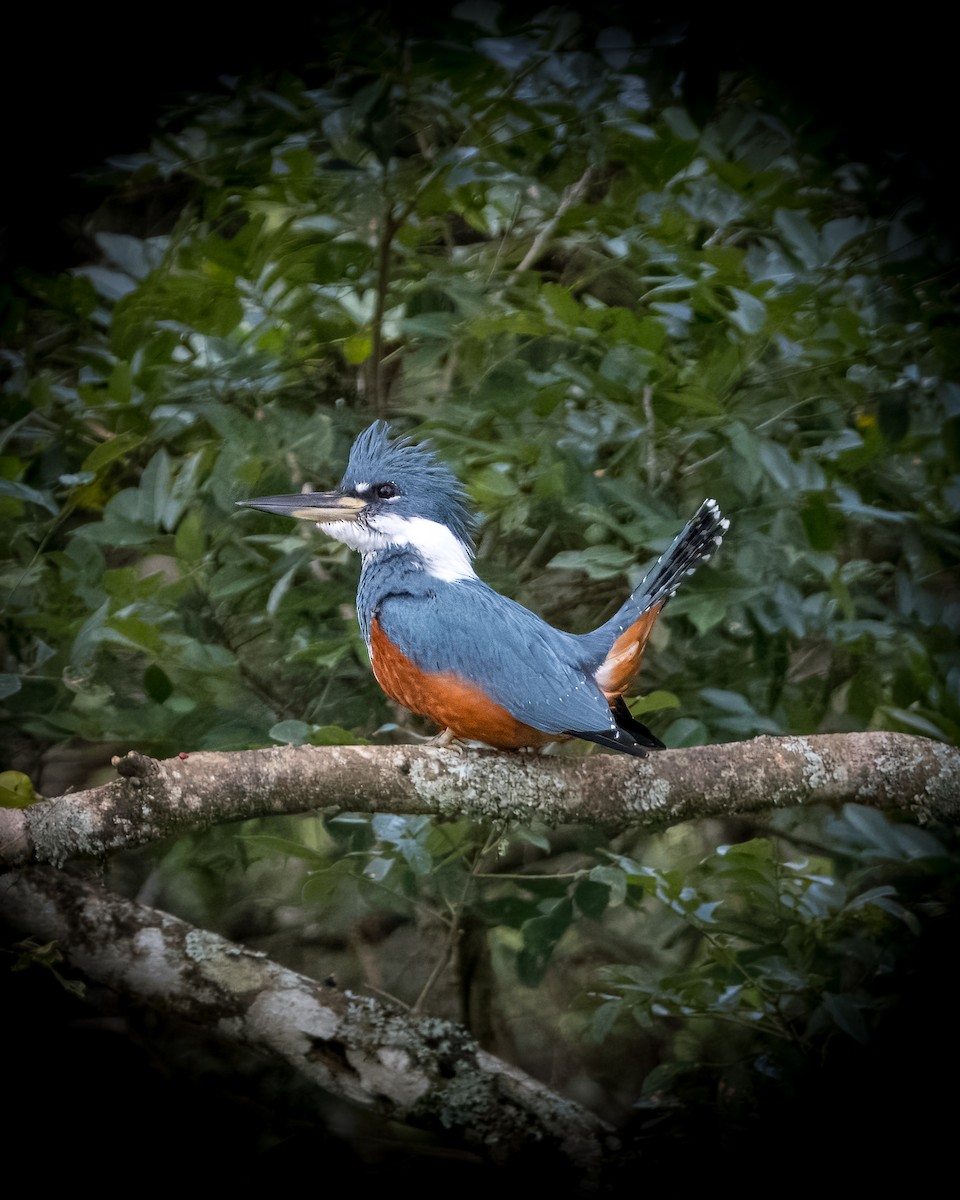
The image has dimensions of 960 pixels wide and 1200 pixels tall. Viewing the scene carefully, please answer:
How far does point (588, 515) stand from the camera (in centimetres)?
238

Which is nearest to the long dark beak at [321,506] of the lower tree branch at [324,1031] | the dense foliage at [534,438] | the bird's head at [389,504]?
the bird's head at [389,504]

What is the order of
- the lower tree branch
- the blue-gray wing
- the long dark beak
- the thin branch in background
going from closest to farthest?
the blue-gray wing < the long dark beak < the lower tree branch < the thin branch in background

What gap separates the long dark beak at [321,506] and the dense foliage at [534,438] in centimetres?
19

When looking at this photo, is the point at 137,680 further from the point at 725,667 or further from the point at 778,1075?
the point at 778,1075

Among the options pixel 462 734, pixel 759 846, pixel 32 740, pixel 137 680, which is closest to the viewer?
pixel 462 734

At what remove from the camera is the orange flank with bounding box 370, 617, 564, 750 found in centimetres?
216

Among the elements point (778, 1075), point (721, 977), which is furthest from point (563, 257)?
point (778, 1075)

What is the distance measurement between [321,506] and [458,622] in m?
0.40

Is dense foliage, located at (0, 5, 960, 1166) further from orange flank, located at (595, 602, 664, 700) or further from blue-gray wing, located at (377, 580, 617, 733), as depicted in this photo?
blue-gray wing, located at (377, 580, 617, 733)

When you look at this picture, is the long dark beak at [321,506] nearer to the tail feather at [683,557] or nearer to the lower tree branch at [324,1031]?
the tail feather at [683,557]

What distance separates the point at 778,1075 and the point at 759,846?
0.51m

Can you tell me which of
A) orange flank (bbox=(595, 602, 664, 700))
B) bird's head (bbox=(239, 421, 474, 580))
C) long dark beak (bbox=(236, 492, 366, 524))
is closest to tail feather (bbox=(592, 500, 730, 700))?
orange flank (bbox=(595, 602, 664, 700))

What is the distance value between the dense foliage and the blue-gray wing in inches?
9.3

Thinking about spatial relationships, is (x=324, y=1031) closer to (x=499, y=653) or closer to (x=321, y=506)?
(x=499, y=653)
